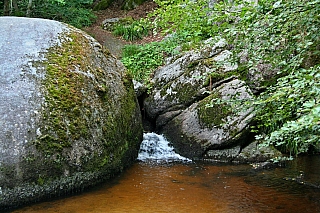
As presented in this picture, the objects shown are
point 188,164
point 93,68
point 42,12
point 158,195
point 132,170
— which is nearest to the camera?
point 158,195

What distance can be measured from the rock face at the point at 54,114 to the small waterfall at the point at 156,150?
1.04 metres

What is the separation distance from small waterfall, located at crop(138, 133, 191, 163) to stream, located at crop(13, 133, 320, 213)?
0.68 ft

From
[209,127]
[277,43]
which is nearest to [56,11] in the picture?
[209,127]

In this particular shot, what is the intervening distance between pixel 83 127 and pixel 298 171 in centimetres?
355

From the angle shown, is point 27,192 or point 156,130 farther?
point 156,130

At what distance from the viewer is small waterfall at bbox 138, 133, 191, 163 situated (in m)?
6.11

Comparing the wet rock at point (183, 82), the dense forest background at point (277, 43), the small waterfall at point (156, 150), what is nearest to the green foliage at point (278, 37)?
the dense forest background at point (277, 43)

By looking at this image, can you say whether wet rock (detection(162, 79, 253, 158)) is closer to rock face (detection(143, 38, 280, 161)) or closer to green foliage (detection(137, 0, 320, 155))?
rock face (detection(143, 38, 280, 161))

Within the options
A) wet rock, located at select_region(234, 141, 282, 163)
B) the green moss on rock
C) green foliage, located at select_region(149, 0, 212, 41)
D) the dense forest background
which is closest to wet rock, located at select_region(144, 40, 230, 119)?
the green moss on rock

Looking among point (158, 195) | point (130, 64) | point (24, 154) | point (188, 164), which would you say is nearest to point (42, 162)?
point (24, 154)

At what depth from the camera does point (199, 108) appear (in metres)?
6.44

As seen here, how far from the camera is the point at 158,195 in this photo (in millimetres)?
4043

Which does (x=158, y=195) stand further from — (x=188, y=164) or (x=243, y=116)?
(x=243, y=116)

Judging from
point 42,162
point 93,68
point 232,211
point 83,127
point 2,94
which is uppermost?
point 93,68
